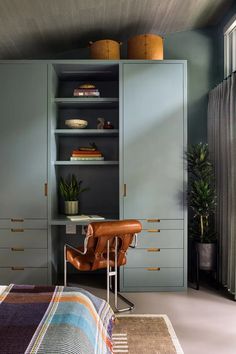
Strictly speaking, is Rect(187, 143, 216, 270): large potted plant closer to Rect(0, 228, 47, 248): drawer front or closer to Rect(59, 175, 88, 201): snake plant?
Rect(59, 175, 88, 201): snake plant

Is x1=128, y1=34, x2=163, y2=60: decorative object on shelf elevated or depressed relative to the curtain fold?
elevated

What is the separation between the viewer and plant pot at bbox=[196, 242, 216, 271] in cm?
403

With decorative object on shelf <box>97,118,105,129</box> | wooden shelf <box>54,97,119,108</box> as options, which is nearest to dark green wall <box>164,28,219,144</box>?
wooden shelf <box>54,97,119,108</box>

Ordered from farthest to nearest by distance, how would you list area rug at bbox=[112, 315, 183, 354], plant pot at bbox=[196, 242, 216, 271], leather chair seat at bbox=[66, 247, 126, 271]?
plant pot at bbox=[196, 242, 216, 271] → leather chair seat at bbox=[66, 247, 126, 271] → area rug at bbox=[112, 315, 183, 354]

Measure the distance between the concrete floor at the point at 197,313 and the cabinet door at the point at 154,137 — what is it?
0.81m

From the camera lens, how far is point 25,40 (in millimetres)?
4180

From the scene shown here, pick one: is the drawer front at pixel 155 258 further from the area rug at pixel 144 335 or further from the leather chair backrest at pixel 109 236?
the area rug at pixel 144 335

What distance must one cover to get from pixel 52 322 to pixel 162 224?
2.56m

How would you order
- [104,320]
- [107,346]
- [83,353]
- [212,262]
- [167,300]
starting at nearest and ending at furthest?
[83,353] → [107,346] → [104,320] → [167,300] → [212,262]

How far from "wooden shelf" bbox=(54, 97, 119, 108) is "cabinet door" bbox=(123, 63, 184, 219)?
23 centimetres

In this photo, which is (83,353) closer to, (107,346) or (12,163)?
(107,346)

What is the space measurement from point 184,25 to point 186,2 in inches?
24.5

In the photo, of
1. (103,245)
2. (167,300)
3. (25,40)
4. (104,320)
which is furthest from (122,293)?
(25,40)

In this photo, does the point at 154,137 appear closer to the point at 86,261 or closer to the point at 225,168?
the point at 225,168
